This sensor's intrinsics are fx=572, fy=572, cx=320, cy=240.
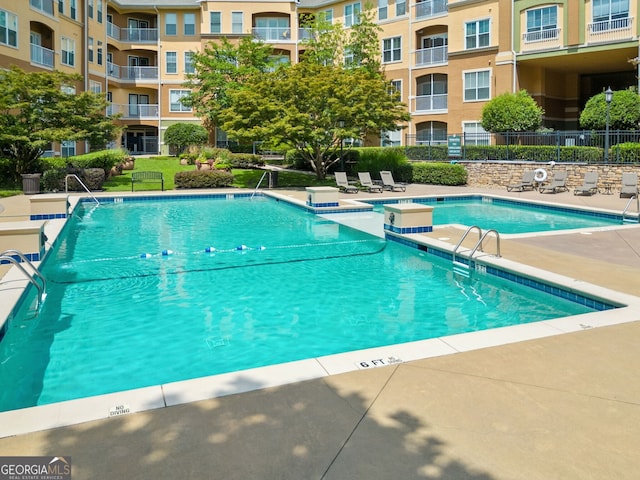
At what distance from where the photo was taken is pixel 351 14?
40.3m

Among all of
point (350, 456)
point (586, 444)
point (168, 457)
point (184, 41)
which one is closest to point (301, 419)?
point (350, 456)

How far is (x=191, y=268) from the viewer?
34.7 feet

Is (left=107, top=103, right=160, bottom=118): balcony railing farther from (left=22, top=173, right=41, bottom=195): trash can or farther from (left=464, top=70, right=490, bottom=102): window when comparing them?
(left=464, top=70, right=490, bottom=102): window

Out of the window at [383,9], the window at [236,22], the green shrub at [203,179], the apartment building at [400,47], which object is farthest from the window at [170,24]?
the green shrub at [203,179]

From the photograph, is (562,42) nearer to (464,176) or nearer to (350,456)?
(464,176)

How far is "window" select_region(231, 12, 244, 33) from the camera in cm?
4331

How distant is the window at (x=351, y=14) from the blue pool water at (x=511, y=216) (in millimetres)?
22356

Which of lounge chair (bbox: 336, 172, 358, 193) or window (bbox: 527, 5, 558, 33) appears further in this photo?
window (bbox: 527, 5, 558, 33)

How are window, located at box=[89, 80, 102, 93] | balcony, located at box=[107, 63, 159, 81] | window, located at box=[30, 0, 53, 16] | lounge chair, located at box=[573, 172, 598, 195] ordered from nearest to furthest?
1. lounge chair, located at box=[573, 172, 598, 195]
2. window, located at box=[30, 0, 53, 16]
3. window, located at box=[89, 80, 102, 93]
4. balcony, located at box=[107, 63, 159, 81]

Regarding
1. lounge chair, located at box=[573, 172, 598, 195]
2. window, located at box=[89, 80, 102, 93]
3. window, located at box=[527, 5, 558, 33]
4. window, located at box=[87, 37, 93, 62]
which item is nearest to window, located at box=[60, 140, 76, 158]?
window, located at box=[89, 80, 102, 93]

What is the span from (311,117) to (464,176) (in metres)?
7.86

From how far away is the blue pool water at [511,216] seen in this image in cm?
1590

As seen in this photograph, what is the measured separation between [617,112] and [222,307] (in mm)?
23592

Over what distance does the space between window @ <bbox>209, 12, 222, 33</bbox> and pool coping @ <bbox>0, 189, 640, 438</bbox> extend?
40214mm
